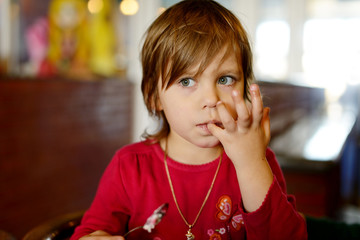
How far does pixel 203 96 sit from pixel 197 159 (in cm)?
21

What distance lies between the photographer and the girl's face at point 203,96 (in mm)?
902

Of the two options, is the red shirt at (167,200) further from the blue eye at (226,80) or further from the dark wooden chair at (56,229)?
the blue eye at (226,80)

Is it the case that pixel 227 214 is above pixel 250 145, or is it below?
below

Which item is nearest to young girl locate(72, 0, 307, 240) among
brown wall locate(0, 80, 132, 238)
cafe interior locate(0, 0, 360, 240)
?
cafe interior locate(0, 0, 360, 240)

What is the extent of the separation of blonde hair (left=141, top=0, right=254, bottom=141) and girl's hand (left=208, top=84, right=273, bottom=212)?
15 centimetres

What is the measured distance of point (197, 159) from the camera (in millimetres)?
1040

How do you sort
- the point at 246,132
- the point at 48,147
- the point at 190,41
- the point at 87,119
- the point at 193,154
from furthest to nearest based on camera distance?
the point at 87,119, the point at 48,147, the point at 193,154, the point at 190,41, the point at 246,132

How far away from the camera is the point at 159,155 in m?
1.06

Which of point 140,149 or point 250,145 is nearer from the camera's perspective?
point 250,145

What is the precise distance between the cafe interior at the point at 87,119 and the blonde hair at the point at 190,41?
0.43m

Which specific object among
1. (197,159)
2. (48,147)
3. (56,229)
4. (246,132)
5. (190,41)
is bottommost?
(48,147)

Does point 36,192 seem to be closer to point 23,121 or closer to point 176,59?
point 23,121

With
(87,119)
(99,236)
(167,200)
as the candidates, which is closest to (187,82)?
(167,200)

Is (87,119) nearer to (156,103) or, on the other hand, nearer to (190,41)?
(156,103)
